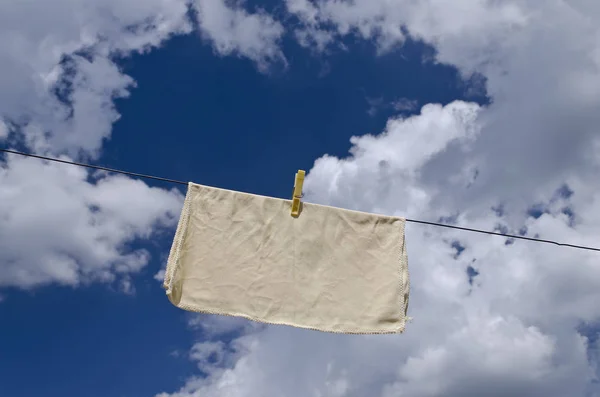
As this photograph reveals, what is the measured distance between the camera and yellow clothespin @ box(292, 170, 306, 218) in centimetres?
568

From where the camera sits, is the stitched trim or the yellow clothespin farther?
the yellow clothespin

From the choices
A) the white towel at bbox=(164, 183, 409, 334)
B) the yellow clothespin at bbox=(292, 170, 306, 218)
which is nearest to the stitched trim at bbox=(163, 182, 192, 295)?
the white towel at bbox=(164, 183, 409, 334)

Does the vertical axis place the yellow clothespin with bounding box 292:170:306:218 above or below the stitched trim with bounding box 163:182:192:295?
above

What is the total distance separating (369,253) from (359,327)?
73cm

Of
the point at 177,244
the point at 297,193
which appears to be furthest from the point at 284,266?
the point at 177,244

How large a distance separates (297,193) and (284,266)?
0.70 m

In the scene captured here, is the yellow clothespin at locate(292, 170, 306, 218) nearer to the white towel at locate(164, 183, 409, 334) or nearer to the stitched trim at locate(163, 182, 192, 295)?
the white towel at locate(164, 183, 409, 334)

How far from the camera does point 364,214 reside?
6094 millimetres

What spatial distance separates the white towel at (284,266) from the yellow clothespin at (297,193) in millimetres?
67

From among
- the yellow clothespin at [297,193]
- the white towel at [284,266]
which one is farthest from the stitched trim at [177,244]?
the yellow clothespin at [297,193]

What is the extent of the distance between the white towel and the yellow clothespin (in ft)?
0.22

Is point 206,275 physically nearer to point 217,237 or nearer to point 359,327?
point 217,237

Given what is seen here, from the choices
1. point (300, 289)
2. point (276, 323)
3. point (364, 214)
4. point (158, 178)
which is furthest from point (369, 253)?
point (158, 178)

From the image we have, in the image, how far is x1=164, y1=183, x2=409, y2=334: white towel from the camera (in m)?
5.60
